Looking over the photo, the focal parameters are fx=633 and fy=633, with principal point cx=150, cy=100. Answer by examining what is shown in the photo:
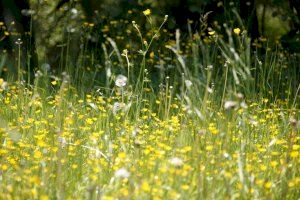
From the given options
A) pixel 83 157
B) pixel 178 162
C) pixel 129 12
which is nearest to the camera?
pixel 178 162

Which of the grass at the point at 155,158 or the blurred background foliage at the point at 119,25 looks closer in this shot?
the grass at the point at 155,158

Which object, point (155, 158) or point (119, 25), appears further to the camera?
point (119, 25)

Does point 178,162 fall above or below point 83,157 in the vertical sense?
above

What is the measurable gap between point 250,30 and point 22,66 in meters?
2.04

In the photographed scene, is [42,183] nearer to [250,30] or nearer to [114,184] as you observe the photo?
[114,184]

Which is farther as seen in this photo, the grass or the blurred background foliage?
the blurred background foliage

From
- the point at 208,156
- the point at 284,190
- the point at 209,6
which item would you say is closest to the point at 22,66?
the point at 209,6

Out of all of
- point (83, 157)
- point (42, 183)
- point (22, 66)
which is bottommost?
point (22, 66)

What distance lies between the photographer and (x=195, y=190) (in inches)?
93.5

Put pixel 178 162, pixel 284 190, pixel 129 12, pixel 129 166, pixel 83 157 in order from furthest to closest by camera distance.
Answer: pixel 129 12, pixel 83 157, pixel 129 166, pixel 284 190, pixel 178 162

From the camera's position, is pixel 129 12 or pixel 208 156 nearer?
pixel 208 156

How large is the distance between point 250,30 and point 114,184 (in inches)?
142

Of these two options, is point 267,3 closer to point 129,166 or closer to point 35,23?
point 35,23

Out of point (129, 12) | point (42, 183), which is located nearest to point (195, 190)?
point (42, 183)
